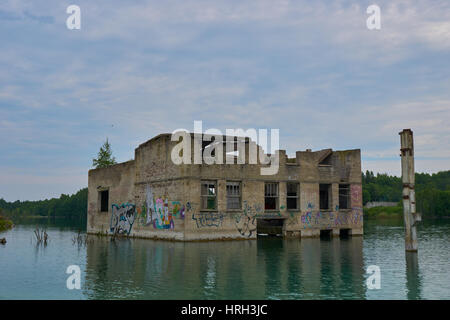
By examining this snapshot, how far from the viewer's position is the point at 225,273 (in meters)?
Answer: 16.3

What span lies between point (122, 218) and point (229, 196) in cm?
1073

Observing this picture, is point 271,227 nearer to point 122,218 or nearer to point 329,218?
point 329,218

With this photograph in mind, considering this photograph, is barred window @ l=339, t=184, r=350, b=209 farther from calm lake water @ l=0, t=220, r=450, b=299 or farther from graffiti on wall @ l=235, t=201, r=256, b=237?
calm lake water @ l=0, t=220, r=450, b=299

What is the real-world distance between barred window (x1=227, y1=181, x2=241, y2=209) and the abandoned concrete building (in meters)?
0.07

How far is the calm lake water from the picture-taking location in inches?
502

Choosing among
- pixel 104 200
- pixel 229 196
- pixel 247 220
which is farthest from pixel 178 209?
pixel 104 200

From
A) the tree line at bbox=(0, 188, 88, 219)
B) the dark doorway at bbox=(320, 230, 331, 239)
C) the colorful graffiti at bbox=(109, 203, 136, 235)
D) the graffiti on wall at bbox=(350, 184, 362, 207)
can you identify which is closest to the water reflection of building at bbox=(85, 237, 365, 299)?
the colorful graffiti at bbox=(109, 203, 136, 235)

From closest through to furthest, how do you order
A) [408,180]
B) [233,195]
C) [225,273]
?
[225,273] < [408,180] < [233,195]

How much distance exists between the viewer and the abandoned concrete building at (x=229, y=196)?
97.7 ft

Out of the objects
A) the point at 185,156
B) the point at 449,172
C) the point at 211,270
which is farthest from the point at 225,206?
the point at 449,172

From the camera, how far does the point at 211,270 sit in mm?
17078
